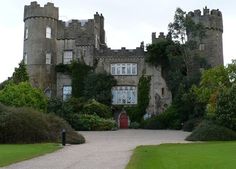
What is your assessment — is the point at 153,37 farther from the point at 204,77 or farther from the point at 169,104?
the point at 204,77

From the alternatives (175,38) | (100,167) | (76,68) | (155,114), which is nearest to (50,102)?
(76,68)

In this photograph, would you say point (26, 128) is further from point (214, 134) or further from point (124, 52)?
point (124, 52)

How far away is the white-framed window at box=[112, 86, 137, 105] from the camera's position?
6075 centimetres

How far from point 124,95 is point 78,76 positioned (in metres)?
6.62

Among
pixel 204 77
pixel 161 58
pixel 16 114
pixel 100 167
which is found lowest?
pixel 100 167

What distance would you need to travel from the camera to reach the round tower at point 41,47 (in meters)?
61.1

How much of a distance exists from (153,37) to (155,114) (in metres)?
11.3

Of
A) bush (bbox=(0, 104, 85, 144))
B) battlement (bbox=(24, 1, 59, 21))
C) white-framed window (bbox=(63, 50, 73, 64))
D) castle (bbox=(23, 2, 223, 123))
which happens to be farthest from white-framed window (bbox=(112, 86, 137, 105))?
bush (bbox=(0, 104, 85, 144))

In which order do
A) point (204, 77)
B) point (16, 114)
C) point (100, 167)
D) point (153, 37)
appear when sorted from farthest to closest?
point (153, 37)
point (204, 77)
point (16, 114)
point (100, 167)

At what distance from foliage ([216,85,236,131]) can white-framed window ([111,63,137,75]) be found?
22353 millimetres

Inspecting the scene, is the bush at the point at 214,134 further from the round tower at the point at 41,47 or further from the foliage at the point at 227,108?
the round tower at the point at 41,47

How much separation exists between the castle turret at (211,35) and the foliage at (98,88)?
1381cm

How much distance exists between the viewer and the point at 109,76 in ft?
199

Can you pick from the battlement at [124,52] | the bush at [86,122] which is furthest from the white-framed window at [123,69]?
the bush at [86,122]
